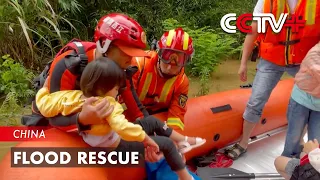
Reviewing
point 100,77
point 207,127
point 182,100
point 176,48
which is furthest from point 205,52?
point 100,77

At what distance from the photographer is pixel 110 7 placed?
17.8ft

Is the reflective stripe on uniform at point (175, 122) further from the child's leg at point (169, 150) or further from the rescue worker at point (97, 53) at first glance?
the rescue worker at point (97, 53)

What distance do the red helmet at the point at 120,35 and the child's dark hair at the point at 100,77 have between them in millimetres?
214

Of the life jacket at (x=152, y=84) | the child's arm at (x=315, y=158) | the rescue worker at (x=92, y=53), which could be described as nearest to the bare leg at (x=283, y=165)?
the child's arm at (x=315, y=158)

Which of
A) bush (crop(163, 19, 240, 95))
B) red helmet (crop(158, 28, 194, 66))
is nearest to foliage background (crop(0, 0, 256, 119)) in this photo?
bush (crop(163, 19, 240, 95))

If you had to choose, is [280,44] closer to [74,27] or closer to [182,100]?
[182,100]

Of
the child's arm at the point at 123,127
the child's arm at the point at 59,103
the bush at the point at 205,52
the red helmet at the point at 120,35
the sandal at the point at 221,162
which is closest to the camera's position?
the child's arm at the point at 123,127

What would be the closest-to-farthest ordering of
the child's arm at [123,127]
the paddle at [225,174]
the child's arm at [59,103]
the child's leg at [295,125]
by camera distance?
the child's arm at [123,127] < the child's arm at [59,103] < the child's leg at [295,125] < the paddle at [225,174]

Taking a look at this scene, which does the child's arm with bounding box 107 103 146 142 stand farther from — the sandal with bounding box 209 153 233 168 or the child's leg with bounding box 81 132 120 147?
the sandal with bounding box 209 153 233 168

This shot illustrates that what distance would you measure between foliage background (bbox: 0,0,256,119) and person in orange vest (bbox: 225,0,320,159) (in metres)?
2.09

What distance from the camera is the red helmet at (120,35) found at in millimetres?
1727

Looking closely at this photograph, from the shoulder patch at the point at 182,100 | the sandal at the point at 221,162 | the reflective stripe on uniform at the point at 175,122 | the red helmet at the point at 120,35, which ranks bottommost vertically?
the sandal at the point at 221,162

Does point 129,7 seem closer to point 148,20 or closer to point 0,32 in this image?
point 148,20

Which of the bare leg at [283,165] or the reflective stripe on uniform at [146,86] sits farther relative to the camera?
the reflective stripe on uniform at [146,86]
